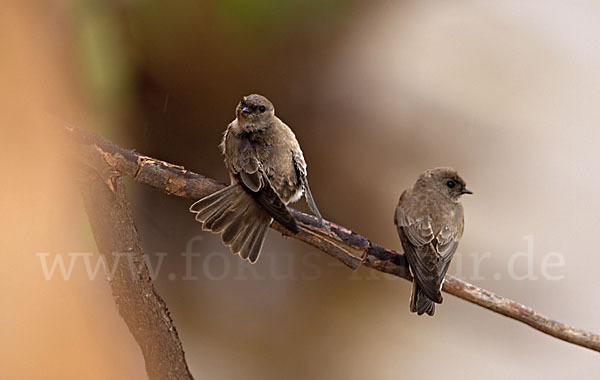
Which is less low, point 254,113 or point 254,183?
point 254,113

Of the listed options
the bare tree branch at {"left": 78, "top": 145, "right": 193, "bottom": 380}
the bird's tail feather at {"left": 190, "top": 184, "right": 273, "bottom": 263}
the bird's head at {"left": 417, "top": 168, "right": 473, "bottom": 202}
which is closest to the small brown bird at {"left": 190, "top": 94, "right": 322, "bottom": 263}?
the bird's tail feather at {"left": 190, "top": 184, "right": 273, "bottom": 263}

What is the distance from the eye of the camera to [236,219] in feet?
4.02

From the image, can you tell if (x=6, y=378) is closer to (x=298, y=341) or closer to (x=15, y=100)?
(x=15, y=100)

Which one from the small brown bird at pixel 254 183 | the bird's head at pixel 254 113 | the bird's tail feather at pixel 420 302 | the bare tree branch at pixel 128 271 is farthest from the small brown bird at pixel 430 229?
the bare tree branch at pixel 128 271

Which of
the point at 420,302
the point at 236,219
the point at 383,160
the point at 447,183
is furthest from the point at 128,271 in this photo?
the point at 383,160

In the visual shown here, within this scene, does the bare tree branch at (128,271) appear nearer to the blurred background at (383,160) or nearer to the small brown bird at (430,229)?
the blurred background at (383,160)

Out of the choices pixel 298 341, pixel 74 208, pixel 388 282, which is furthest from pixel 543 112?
pixel 74 208

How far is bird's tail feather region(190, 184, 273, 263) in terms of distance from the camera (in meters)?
1.21

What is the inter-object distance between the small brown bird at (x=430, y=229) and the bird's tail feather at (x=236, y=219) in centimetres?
36

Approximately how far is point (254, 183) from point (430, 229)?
17.9 inches

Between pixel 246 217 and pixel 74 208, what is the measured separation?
53 centimetres

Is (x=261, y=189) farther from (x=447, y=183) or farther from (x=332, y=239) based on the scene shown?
(x=447, y=183)

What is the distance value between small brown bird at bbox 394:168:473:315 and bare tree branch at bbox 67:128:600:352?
0.05 m

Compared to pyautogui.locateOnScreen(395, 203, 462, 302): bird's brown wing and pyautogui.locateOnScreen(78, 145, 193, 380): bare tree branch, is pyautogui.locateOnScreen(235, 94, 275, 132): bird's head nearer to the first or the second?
pyautogui.locateOnScreen(78, 145, 193, 380): bare tree branch
